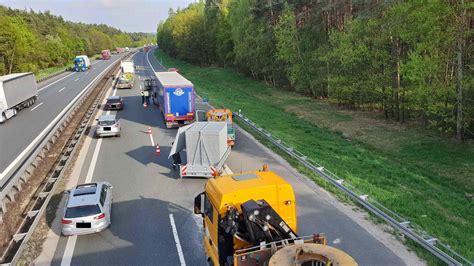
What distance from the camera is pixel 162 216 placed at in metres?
14.2

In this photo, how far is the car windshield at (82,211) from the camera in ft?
42.1

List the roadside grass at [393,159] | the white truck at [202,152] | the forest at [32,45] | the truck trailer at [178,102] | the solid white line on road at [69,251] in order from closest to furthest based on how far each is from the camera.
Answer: the solid white line on road at [69,251]
the roadside grass at [393,159]
the white truck at [202,152]
the truck trailer at [178,102]
the forest at [32,45]

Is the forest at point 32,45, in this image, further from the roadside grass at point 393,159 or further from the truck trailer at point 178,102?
the truck trailer at point 178,102

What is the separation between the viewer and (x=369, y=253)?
433 inches

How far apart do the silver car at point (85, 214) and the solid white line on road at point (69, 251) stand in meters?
0.24

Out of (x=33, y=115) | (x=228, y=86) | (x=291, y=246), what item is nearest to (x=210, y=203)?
(x=291, y=246)

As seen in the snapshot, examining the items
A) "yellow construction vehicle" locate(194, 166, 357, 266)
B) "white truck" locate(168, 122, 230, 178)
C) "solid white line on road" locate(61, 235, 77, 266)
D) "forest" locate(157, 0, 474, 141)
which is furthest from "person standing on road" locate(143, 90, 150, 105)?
"yellow construction vehicle" locate(194, 166, 357, 266)

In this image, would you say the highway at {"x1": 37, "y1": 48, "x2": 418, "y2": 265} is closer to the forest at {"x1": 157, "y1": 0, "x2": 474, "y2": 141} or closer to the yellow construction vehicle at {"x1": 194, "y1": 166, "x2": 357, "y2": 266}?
the yellow construction vehicle at {"x1": 194, "y1": 166, "x2": 357, "y2": 266}

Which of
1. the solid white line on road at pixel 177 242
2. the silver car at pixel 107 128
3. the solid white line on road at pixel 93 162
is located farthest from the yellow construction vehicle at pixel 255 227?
the silver car at pixel 107 128

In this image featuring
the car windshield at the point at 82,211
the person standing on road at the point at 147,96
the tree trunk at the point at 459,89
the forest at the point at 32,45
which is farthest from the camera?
the forest at the point at 32,45

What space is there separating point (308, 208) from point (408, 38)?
1711 cm

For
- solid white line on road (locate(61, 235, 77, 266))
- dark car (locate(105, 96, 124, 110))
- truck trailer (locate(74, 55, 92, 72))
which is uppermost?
truck trailer (locate(74, 55, 92, 72))

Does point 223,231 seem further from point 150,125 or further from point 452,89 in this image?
point 150,125

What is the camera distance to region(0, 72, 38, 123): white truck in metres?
32.4
